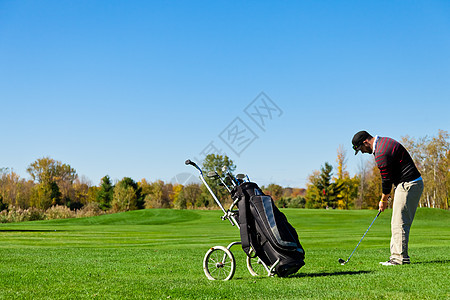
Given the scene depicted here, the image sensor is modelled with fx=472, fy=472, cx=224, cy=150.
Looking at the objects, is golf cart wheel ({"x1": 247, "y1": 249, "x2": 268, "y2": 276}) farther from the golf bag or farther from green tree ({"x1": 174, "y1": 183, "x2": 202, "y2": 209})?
green tree ({"x1": 174, "y1": 183, "x2": 202, "y2": 209})

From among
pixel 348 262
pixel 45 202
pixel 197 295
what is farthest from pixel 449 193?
pixel 197 295

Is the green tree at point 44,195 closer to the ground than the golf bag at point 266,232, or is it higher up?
higher up

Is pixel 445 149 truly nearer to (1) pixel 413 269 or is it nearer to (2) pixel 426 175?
(2) pixel 426 175

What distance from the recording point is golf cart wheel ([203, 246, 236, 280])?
275 inches

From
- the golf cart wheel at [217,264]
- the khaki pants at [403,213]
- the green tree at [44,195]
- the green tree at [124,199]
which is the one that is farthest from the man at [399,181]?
the green tree at [44,195]

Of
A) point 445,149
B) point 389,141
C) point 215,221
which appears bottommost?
point 215,221

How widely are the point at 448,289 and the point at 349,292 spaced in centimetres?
124

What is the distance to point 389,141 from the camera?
313 inches

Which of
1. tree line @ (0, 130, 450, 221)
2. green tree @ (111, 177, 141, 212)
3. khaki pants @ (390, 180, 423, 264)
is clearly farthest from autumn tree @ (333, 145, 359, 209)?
khaki pants @ (390, 180, 423, 264)

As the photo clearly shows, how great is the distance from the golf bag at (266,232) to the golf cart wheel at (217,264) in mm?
515

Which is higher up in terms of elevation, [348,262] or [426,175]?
[426,175]

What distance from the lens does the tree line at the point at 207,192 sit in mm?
62250

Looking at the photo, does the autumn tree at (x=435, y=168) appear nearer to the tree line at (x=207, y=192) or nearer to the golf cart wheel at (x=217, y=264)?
the tree line at (x=207, y=192)

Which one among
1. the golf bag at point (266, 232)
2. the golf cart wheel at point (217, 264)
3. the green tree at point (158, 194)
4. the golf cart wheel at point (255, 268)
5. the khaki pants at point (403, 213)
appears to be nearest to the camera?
the golf bag at point (266, 232)
